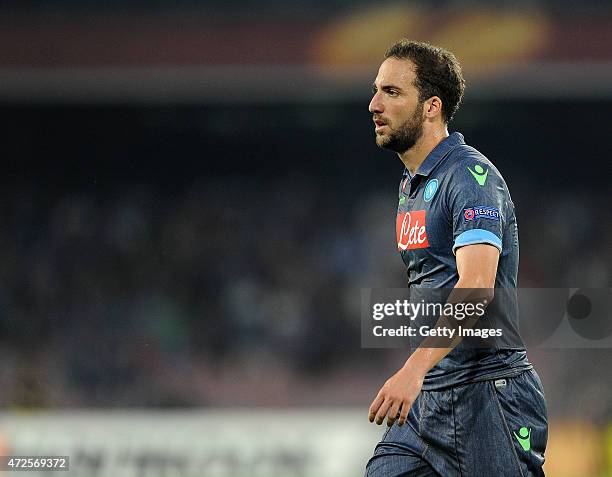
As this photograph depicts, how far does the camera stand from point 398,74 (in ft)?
13.1

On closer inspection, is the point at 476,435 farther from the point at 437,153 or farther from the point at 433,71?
the point at 433,71

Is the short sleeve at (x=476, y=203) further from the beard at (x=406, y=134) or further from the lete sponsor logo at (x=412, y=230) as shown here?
the beard at (x=406, y=134)

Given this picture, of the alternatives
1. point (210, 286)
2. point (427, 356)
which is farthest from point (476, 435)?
point (210, 286)

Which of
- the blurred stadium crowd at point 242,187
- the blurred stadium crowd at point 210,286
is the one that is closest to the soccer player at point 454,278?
the blurred stadium crowd at point 242,187

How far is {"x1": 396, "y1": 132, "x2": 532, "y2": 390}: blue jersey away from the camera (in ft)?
12.0

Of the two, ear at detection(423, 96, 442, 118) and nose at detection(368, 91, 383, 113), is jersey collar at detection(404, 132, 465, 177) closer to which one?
ear at detection(423, 96, 442, 118)

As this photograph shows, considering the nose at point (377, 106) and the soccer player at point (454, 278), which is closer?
the soccer player at point (454, 278)

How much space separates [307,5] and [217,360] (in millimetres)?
4385

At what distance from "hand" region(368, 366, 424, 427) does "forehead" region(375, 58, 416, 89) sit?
1198 millimetres

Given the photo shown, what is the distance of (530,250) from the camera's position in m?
14.1

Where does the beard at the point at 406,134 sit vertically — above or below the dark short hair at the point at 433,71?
below

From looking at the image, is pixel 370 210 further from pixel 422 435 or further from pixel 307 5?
pixel 422 435

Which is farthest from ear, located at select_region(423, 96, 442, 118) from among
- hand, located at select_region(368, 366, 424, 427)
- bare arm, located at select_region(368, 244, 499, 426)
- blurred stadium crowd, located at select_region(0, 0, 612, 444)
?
blurred stadium crowd, located at select_region(0, 0, 612, 444)

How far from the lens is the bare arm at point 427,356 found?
3.23 m
